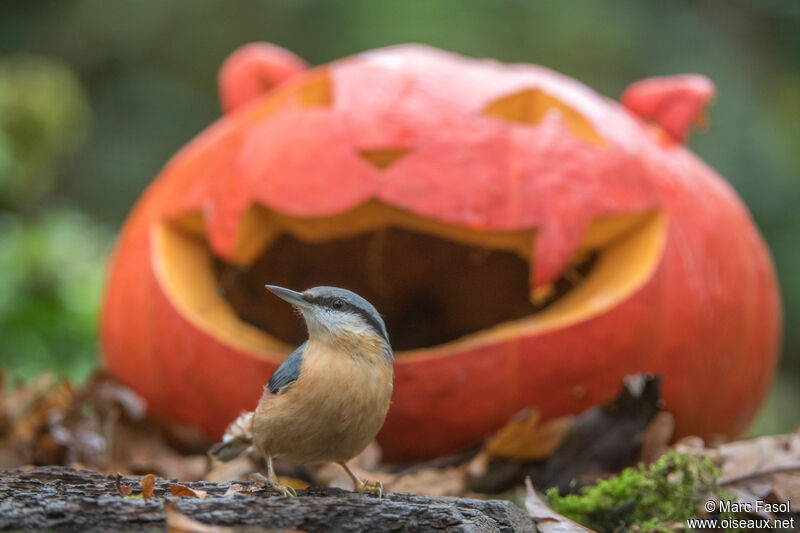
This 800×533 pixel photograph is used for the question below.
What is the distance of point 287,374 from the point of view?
5.33ft

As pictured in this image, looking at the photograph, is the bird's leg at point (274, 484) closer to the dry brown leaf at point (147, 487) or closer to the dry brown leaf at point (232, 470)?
the dry brown leaf at point (147, 487)

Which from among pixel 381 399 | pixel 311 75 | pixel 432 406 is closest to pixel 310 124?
pixel 311 75

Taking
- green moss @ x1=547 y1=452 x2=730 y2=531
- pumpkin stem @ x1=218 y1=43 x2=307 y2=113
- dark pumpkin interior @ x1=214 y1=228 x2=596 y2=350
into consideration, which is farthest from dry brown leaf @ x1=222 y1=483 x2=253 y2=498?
pumpkin stem @ x1=218 y1=43 x2=307 y2=113

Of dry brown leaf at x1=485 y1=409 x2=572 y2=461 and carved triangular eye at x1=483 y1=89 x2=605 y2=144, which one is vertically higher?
carved triangular eye at x1=483 y1=89 x2=605 y2=144

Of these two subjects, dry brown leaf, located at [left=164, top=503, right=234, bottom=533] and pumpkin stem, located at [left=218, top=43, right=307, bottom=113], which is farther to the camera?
pumpkin stem, located at [left=218, top=43, right=307, bottom=113]

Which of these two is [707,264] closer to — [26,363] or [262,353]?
[262,353]

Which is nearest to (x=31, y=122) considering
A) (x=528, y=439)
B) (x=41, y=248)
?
(x=41, y=248)

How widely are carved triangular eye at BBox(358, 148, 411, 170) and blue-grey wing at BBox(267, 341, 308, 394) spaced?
991 millimetres

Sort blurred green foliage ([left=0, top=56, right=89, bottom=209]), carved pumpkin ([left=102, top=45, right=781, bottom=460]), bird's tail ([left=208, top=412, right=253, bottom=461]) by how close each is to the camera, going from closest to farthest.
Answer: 1. bird's tail ([left=208, top=412, right=253, bottom=461])
2. carved pumpkin ([left=102, top=45, right=781, bottom=460])
3. blurred green foliage ([left=0, top=56, right=89, bottom=209])

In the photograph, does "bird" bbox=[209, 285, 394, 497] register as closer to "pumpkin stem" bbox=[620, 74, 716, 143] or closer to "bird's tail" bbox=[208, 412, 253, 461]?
"bird's tail" bbox=[208, 412, 253, 461]

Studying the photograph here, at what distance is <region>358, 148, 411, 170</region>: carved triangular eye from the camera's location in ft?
8.30

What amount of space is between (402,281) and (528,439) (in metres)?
1.10

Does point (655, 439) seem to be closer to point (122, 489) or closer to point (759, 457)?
point (759, 457)

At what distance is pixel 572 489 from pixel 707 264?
923 millimetres
